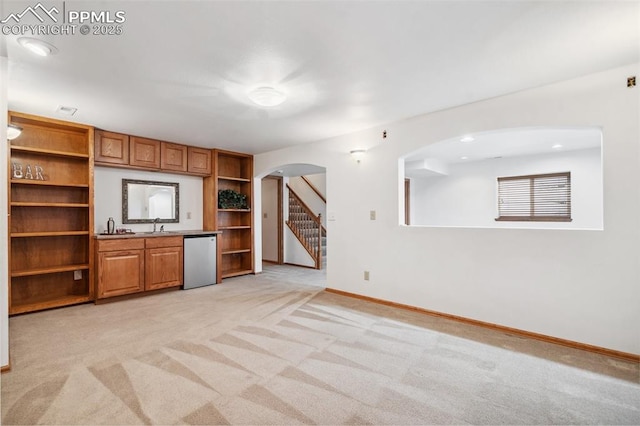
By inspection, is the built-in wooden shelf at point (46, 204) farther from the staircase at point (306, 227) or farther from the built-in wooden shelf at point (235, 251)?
the staircase at point (306, 227)

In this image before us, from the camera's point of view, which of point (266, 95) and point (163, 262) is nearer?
point (266, 95)

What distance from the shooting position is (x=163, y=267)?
463 cm

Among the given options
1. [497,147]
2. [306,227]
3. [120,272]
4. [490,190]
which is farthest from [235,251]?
[490,190]

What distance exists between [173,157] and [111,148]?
2.96 feet

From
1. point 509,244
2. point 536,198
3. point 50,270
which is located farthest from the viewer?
point 536,198

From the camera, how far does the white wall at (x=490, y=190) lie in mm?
5109

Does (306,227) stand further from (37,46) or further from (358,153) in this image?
(37,46)

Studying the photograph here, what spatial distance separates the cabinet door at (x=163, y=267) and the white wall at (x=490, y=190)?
18.2ft

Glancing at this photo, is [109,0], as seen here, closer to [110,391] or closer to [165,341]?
[110,391]

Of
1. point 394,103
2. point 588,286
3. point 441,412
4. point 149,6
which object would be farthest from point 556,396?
point 149,6

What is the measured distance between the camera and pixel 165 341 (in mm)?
2826

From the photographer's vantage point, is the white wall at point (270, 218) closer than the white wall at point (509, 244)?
No

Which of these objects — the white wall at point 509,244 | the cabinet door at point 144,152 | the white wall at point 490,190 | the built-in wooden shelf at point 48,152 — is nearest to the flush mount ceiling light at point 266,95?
the white wall at point 509,244

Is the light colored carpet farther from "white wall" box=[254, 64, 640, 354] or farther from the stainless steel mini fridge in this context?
the stainless steel mini fridge
